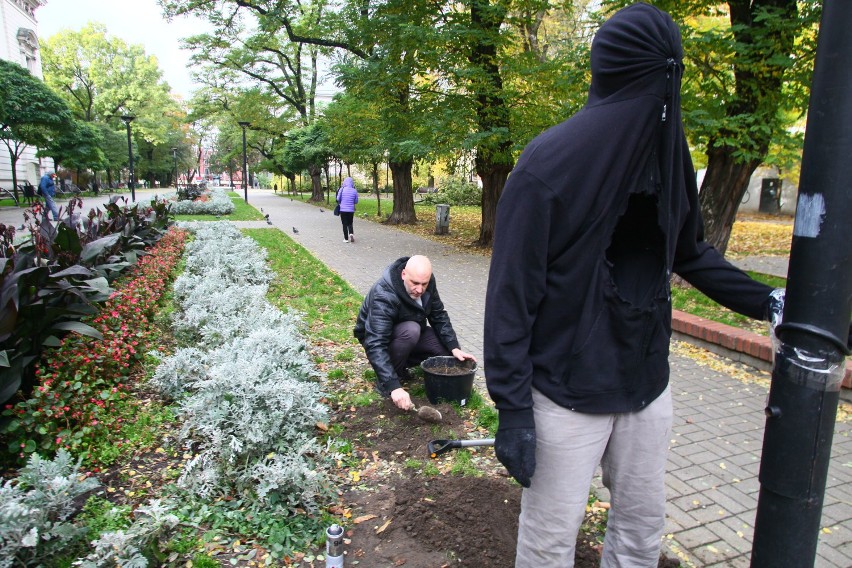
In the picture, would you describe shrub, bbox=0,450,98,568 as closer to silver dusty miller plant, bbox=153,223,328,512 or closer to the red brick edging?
silver dusty miller plant, bbox=153,223,328,512

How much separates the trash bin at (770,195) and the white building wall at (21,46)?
142 feet

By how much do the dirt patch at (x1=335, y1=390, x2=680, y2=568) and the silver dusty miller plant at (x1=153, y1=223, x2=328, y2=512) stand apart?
1.03 ft

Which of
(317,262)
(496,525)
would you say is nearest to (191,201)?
(317,262)

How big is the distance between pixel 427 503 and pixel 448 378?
1.11 metres

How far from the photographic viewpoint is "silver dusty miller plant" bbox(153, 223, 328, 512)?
288 centimetres

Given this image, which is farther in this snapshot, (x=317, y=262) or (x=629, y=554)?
(x=317, y=262)

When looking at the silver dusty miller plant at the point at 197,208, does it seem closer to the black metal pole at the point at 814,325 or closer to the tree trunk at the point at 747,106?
the tree trunk at the point at 747,106

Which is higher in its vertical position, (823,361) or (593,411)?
(823,361)

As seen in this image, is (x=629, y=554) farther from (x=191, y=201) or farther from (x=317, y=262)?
(x=191, y=201)

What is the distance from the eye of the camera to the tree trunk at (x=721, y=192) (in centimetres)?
758

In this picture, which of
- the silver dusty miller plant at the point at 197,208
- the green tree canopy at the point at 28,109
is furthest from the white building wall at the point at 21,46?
the silver dusty miller plant at the point at 197,208

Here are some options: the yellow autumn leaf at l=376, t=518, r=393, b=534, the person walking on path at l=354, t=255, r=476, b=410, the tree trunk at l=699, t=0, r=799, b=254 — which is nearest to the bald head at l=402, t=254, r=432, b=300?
the person walking on path at l=354, t=255, r=476, b=410

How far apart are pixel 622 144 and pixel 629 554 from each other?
1.40m

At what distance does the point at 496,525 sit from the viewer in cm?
277
